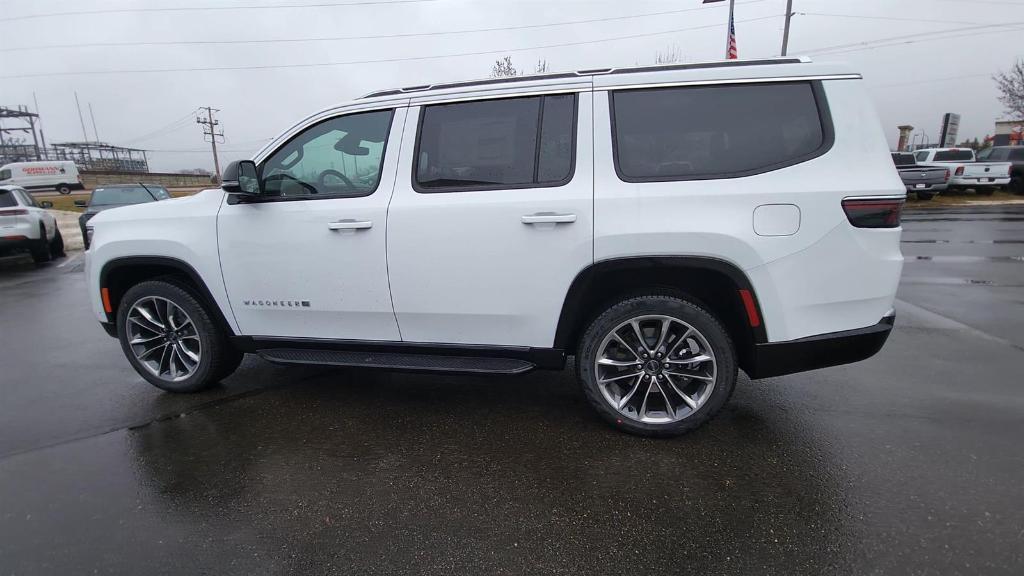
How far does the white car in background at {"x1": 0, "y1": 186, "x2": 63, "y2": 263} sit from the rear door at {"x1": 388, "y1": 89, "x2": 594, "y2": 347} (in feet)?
35.0

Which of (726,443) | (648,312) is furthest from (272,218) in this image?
(726,443)

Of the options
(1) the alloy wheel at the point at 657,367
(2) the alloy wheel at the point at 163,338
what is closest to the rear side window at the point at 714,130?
(1) the alloy wheel at the point at 657,367

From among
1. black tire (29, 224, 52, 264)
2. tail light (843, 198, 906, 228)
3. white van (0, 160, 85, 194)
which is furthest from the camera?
white van (0, 160, 85, 194)

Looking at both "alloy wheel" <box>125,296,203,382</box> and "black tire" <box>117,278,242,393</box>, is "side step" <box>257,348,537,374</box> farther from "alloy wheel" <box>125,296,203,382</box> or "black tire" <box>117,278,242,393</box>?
"alloy wheel" <box>125,296,203,382</box>

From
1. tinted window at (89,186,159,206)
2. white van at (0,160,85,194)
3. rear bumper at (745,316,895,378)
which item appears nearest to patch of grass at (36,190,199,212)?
white van at (0,160,85,194)

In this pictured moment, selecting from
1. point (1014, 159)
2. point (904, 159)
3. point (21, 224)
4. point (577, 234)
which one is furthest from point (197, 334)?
point (1014, 159)

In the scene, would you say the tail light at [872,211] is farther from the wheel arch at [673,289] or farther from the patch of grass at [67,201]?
the patch of grass at [67,201]

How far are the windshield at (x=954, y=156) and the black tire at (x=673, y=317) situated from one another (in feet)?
77.4

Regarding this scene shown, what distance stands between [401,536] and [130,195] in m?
12.9

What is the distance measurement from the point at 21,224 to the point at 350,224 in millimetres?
10498

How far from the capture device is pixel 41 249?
10.5m

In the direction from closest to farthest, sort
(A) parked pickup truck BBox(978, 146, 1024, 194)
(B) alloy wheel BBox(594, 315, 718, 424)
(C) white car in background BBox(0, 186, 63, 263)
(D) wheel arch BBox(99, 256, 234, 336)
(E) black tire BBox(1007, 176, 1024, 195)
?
(B) alloy wheel BBox(594, 315, 718, 424) → (D) wheel arch BBox(99, 256, 234, 336) → (C) white car in background BBox(0, 186, 63, 263) → (A) parked pickup truck BBox(978, 146, 1024, 194) → (E) black tire BBox(1007, 176, 1024, 195)

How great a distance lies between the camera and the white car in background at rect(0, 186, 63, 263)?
9727 mm

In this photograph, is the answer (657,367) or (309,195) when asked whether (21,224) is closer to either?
(309,195)
